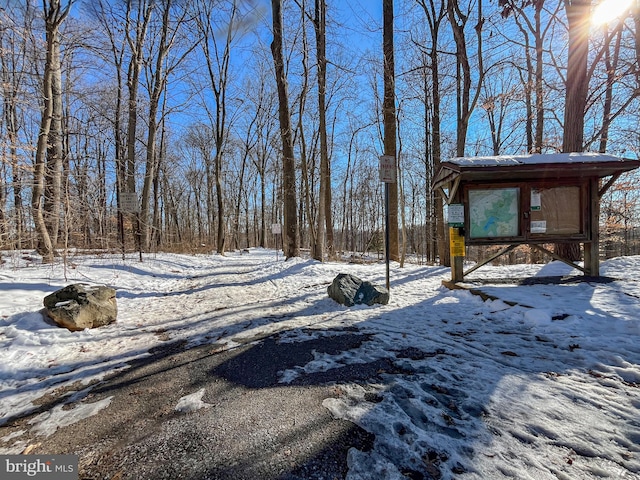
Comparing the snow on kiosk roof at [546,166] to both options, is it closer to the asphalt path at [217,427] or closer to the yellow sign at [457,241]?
the yellow sign at [457,241]

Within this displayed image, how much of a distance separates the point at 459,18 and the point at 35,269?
46.6 feet

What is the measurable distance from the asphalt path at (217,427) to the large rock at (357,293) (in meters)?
2.22

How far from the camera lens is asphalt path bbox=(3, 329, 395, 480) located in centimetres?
152

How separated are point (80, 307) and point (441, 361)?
504 cm

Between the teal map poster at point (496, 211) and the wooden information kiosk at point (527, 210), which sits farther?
the teal map poster at point (496, 211)

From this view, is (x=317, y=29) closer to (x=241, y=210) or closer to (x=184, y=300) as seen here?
(x=184, y=300)

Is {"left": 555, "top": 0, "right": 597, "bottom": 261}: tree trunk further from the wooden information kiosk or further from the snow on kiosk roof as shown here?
the snow on kiosk roof

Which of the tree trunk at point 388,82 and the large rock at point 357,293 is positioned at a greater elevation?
the tree trunk at point 388,82

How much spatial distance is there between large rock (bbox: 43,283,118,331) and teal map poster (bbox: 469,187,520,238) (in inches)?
277

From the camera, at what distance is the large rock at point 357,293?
503cm

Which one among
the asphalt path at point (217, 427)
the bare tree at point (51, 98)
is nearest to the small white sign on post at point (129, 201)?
the bare tree at point (51, 98)

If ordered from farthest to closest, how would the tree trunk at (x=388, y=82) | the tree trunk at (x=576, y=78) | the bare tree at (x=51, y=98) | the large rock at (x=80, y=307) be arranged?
the tree trunk at (x=388, y=82) < the bare tree at (x=51, y=98) < the tree trunk at (x=576, y=78) < the large rock at (x=80, y=307)

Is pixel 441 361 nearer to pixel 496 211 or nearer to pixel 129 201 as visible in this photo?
pixel 496 211

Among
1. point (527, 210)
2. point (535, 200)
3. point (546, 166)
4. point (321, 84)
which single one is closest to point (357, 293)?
point (527, 210)
